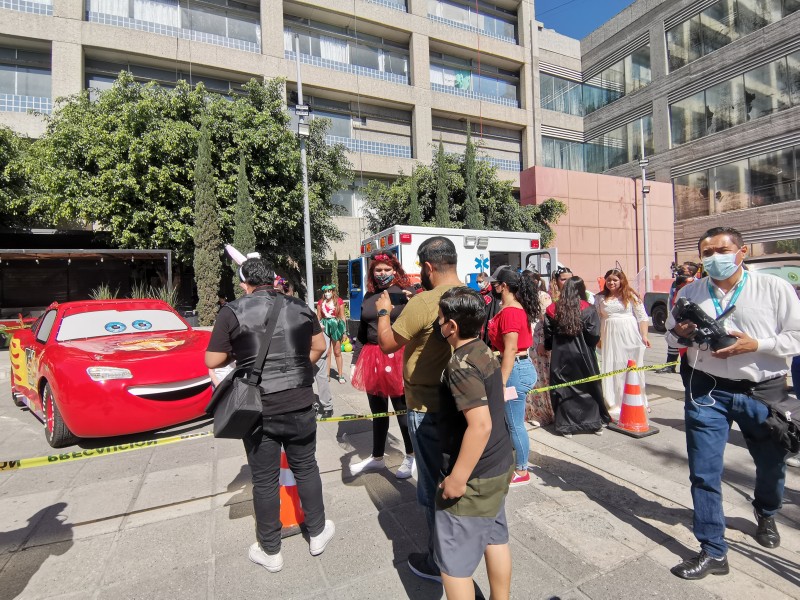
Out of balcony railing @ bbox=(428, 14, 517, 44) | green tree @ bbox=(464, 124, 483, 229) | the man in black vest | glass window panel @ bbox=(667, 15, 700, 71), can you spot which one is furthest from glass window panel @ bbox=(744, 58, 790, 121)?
the man in black vest

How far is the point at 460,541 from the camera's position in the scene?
178 centimetres

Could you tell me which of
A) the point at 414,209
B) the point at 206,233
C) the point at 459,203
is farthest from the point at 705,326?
the point at 459,203

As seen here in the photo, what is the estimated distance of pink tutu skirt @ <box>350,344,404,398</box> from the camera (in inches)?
141

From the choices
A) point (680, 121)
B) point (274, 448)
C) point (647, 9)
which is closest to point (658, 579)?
point (274, 448)

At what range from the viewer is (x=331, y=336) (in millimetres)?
6930

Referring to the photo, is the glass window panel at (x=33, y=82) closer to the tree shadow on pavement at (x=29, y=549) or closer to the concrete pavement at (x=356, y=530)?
the concrete pavement at (x=356, y=530)

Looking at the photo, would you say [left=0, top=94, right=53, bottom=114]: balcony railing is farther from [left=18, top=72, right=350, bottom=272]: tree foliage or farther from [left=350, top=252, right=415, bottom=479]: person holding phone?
[left=350, top=252, right=415, bottom=479]: person holding phone

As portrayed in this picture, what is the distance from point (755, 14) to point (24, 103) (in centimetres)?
3665

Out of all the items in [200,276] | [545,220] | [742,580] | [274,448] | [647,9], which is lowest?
[742,580]

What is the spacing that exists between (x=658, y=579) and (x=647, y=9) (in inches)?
1454

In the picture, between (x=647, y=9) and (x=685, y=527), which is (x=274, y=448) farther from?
(x=647, y=9)

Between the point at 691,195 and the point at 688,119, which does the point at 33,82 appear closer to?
the point at 688,119

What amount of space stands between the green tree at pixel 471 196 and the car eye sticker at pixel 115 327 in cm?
1647

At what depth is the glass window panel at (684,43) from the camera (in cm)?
2613
